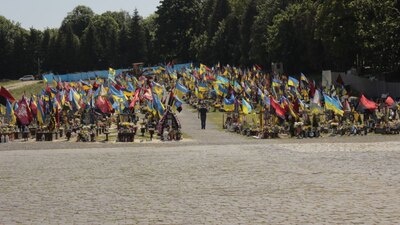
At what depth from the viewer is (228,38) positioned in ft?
362

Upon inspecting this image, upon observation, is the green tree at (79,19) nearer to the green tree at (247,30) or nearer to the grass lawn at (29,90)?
the grass lawn at (29,90)

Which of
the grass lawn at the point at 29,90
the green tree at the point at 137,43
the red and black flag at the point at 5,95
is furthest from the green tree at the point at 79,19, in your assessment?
the red and black flag at the point at 5,95

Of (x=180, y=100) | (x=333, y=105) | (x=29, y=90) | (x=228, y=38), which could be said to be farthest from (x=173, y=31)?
(x=333, y=105)

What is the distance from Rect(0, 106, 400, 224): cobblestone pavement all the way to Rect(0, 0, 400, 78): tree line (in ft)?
108

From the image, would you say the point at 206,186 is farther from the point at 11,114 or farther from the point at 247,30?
the point at 247,30

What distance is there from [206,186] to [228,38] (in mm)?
94034

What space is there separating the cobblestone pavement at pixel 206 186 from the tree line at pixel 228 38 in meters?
32.9

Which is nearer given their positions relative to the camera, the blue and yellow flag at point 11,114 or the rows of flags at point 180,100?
the rows of flags at point 180,100

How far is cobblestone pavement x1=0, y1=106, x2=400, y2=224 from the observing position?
536 inches

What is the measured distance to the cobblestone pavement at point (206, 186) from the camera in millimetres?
13617

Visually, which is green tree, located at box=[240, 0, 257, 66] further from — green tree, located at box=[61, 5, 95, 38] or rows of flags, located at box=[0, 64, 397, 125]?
green tree, located at box=[61, 5, 95, 38]

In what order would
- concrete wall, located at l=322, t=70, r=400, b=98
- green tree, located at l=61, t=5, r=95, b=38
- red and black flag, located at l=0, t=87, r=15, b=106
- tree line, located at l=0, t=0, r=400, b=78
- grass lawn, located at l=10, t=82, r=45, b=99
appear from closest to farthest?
red and black flag, located at l=0, t=87, r=15, b=106 < concrete wall, located at l=322, t=70, r=400, b=98 < tree line, located at l=0, t=0, r=400, b=78 < grass lawn, located at l=10, t=82, r=45, b=99 < green tree, located at l=61, t=5, r=95, b=38

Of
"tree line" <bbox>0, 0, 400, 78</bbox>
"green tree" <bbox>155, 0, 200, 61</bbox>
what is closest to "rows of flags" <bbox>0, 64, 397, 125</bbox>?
"tree line" <bbox>0, 0, 400, 78</bbox>

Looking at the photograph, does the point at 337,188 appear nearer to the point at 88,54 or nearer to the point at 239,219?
the point at 239,219
